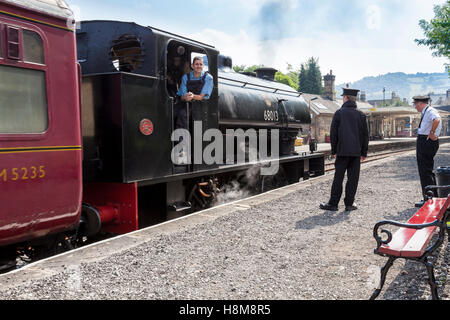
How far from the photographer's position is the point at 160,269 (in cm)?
366

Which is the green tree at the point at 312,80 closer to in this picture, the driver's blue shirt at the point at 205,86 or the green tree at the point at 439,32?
the green tree at the point at 439,32

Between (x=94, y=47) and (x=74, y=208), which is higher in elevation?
(x=94, y=47)

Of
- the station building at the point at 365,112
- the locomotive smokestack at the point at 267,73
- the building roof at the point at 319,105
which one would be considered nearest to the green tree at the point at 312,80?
the station building at the point at 365,112

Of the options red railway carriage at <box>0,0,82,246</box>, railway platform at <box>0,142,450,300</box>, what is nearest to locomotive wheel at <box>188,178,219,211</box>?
railway platform at <box>0,142,450,300</box>

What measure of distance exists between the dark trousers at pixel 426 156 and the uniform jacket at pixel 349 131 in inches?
34.0

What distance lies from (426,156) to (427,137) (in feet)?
1.01

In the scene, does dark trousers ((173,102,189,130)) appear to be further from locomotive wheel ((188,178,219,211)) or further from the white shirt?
the white shirt

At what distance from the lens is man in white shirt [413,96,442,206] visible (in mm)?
5985

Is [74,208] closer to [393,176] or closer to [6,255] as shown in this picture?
[6,255]

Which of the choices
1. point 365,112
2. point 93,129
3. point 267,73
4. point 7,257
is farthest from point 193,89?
point 365,112

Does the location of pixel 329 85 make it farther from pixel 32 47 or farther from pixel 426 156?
pixel 32 47
